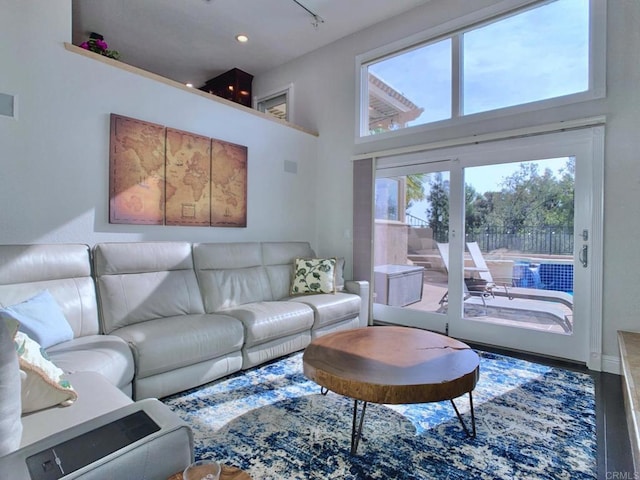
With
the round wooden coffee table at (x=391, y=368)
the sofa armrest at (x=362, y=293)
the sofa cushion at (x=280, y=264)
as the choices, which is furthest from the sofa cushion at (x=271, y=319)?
the sofa armrest at (x=362, y=293)

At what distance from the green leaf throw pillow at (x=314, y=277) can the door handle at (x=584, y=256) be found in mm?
2265

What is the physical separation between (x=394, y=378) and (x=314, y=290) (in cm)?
213

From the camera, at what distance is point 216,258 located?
3.24 meters

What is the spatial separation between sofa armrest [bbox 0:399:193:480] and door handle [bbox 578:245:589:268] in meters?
3.24

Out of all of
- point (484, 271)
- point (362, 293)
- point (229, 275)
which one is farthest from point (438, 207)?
point (229, 275)

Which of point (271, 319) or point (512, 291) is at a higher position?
point (512, 291)

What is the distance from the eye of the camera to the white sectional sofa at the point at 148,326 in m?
1.01

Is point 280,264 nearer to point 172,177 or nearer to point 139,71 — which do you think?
point 172,177

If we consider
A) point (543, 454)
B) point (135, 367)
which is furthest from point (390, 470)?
point (135, 367)

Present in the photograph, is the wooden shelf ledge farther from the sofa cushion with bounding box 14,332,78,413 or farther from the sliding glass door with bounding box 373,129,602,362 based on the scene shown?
the sofa cushion with bounding box 14,332,78,413

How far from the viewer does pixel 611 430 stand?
1.90m

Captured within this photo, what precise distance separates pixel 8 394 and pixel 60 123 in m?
2.29

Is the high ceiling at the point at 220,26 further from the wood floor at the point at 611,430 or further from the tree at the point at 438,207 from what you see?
the wood floor at the point at 611,430

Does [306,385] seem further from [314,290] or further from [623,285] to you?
[623,285]
